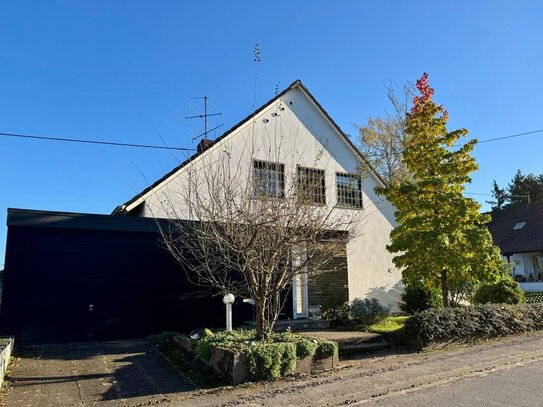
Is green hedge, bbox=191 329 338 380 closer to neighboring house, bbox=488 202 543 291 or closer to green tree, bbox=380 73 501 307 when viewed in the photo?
green tree, bbox=380 73 501 307

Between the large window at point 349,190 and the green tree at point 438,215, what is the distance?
8.88 feet

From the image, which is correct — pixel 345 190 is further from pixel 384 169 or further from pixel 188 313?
pixel 384 169

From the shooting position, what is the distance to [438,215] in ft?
40.7

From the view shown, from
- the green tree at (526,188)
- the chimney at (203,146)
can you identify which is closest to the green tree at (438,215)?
the chimney at (203,146)

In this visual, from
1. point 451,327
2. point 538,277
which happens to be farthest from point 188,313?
point 538,277

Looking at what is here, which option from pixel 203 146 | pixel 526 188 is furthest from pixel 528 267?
pixel 203 146

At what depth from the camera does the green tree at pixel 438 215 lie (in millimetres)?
12031

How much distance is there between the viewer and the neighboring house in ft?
111

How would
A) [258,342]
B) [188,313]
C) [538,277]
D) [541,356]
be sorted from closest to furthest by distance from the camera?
[258,342] → [541,356] → [188,313] → [538,277]

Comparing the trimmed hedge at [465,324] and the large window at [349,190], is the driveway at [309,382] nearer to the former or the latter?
the trimmed hedge at [465,324]

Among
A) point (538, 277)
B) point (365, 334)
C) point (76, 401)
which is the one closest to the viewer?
point (76, 401)

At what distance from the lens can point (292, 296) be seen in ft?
46.4

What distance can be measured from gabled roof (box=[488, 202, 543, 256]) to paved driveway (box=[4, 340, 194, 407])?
3307cm

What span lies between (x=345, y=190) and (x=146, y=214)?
7501 millimetres
